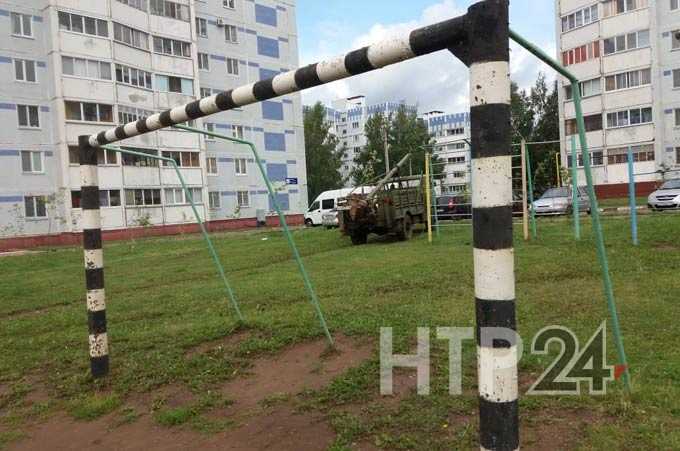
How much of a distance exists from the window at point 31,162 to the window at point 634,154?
36.3 metres

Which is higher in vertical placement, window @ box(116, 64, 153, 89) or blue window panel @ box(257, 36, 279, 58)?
blue window panel @ box(257, 36, 279, 58)

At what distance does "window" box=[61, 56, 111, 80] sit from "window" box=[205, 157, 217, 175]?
32.0 ft

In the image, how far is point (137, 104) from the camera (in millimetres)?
36812

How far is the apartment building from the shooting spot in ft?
129

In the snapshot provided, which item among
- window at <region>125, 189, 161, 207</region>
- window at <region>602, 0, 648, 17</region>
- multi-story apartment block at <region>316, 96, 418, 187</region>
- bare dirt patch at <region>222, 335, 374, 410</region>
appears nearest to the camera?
bare dirt patch at <region>222, 335, 374, 410</region>

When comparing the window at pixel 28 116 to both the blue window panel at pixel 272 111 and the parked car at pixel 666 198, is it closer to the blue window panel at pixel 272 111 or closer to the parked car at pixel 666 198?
the blue window panel at pixel 272 111

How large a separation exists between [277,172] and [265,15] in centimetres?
1287

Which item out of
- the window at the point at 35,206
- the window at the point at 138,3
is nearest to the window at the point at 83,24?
the window at the point at 138,3

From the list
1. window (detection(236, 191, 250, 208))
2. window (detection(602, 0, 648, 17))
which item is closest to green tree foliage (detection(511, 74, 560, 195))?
window (detection(602, 0, 648, 17))

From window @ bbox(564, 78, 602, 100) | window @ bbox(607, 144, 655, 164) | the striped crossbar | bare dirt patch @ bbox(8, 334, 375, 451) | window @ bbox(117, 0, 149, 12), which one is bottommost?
bare dirt patch @ bbox(8, 334, 375, 451)

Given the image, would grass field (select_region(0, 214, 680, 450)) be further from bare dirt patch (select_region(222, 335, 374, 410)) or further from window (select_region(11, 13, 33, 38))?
window (select_region(11, 13, 33, 38))

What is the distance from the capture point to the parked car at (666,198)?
21.0m

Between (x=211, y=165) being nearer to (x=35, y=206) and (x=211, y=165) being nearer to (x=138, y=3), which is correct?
(x=138, y=3)

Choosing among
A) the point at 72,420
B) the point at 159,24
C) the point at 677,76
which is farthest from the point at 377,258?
the point at 677,76
